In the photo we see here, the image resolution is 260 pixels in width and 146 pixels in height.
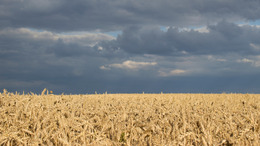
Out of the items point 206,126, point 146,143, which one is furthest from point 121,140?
point 206,126

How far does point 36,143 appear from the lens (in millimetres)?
4062

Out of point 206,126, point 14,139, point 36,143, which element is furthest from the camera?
point 206,126

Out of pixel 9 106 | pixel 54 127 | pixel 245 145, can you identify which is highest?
pixel 9 106

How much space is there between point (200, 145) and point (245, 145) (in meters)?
0.73

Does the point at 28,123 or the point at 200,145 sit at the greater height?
the point at 28,123

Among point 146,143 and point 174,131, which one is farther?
point 174,131

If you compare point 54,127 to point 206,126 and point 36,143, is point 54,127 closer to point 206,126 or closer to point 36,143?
point 36,143

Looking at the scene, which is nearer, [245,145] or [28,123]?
[245,145]

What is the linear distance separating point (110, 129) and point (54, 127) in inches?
40.1

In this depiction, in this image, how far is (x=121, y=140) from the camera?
15.1 feet

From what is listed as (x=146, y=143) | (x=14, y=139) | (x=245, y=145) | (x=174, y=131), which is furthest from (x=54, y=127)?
(x=245, y=145)

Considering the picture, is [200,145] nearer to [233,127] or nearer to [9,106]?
[233,127]

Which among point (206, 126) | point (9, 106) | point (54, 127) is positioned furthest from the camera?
point (9, 106)

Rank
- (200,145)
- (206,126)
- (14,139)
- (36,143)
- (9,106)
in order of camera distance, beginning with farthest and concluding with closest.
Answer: (9,106) < (206,126) < (14,139) < (200,145) < (36,143)
